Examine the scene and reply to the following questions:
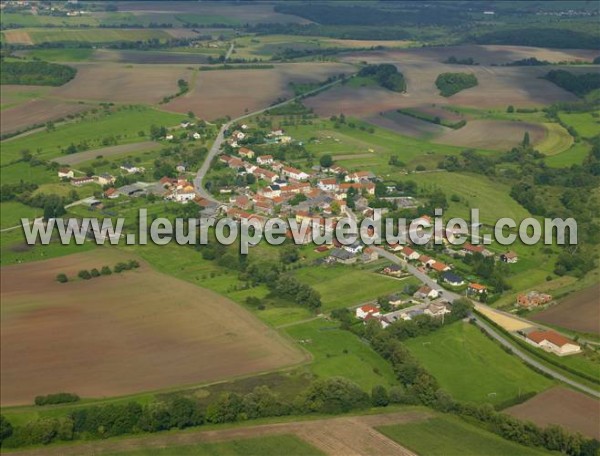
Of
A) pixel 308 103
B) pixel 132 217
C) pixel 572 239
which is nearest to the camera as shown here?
pixel 572 239

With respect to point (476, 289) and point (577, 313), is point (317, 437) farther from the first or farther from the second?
point (577, 313)

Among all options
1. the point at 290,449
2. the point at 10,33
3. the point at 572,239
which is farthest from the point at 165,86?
the point at 290,449

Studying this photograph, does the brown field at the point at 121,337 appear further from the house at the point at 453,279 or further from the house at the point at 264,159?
the house at the point at 264,159

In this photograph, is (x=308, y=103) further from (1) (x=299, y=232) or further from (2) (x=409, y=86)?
(1) (x=299, y=232)

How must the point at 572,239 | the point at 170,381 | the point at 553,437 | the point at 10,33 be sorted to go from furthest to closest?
the point at 10,33 → the point at 572,239 → the point at 170,381 → the point at 553,437

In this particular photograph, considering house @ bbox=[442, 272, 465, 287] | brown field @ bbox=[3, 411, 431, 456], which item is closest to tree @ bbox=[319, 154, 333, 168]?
house @ bbox=[442, 272, 465, 287]

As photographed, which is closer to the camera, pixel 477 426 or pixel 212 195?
pixel 477 426

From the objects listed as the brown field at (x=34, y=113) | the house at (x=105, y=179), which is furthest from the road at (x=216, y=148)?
the brown field at (x=34, y=113)
